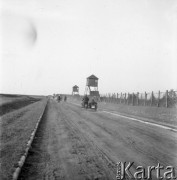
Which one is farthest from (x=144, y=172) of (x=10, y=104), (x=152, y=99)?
(x=10, y=104)

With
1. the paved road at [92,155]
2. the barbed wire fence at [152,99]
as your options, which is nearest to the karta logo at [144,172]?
the paved road at [92,155]

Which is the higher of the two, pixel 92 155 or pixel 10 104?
pixel 10 104

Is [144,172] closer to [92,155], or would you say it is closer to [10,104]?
[92,155]

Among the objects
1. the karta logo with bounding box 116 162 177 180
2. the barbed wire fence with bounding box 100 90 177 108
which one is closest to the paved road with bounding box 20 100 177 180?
the karta logo with bounding box 116 162 177 180

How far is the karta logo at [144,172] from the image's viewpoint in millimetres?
4270

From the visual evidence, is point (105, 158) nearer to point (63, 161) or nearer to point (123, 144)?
point (63, 161)

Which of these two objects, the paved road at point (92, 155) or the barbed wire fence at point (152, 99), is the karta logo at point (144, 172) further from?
the barbed wire fence at point (152, 99)

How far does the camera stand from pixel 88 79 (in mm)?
52656

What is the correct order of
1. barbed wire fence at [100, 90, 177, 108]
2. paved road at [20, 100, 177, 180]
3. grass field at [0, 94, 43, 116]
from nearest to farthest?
paved road at [20, 100, 177, 180] → barbed wire fence at [100, 90, 177, 108] → grass field at [0, 94, 43, 116]

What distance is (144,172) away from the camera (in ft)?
14.9

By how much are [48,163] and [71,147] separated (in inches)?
64.8

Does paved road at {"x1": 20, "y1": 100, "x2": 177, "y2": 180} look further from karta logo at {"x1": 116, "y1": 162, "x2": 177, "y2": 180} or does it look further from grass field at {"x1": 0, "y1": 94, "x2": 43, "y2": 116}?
grass field at {"x1": 0, "y1": 94, "x2": 43, "y2": 116}

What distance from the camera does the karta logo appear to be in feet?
14.0

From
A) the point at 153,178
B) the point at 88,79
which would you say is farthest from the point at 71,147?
the point at 88,79
